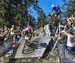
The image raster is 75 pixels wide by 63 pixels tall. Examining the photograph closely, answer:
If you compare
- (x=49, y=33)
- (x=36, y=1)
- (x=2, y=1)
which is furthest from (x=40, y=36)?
(x=36, y=1)

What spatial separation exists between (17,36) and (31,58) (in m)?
1.59

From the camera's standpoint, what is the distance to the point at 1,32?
60.2ft

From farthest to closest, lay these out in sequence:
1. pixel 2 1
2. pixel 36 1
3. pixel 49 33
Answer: pixel 36 1, pixel 2 1, pixel 49 33

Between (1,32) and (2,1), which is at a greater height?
(2,1)

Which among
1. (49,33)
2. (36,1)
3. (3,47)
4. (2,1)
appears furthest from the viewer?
(36,1)

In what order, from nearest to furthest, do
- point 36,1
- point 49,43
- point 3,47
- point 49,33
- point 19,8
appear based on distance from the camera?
point 3,47 < point 49,43 < point 49,33 < point 19,8 < point 36,1

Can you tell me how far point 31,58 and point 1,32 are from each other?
6.83 feet

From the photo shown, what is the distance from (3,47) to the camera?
59.8 feet

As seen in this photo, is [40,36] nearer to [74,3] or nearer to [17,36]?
[17,36]

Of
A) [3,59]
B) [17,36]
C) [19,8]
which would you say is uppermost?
[19,8]

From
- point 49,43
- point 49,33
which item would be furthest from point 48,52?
point 49,33

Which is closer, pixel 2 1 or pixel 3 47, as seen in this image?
pixel 3 47

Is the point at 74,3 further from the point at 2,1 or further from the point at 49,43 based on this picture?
the point at 49,43

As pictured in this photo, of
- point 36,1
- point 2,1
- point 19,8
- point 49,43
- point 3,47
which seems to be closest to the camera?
point 3,47
